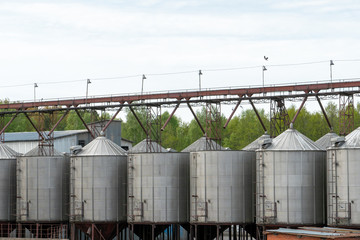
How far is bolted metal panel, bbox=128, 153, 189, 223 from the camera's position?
55188mm

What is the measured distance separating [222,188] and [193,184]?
95.5 inches

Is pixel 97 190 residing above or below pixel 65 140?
below

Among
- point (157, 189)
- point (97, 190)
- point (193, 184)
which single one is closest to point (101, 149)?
point (97, 190)

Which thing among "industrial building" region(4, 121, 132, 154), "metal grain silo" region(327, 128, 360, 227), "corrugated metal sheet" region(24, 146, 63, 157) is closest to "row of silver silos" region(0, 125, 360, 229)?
"metal grain silo" region(327, 128, 360, 227)

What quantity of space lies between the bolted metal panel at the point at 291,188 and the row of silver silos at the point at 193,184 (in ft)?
0.23

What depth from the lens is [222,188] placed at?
52938mm

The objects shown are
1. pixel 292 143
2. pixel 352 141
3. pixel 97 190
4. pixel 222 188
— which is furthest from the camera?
pixel 97 190

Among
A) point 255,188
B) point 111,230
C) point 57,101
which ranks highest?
point 57,101

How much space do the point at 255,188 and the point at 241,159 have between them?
2379 mm

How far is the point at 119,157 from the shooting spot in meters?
59.1

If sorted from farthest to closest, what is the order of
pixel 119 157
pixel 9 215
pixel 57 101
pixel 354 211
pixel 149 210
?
pixel 57 101 < pixel 9 215 < pixel 119 157 < pixel 149 210 < pixel 354 211

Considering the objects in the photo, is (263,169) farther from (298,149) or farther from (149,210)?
(149,210)

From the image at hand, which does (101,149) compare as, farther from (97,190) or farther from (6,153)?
(6,153)

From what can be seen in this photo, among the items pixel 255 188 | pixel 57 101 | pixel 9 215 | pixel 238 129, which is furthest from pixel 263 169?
pixel 238 129
